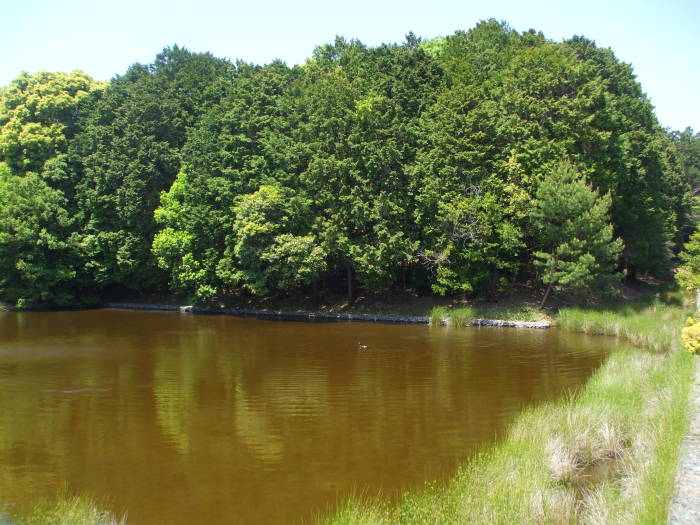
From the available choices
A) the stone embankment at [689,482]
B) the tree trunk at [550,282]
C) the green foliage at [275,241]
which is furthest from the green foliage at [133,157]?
the stone embankment at [689,482]

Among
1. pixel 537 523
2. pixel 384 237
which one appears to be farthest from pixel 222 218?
pixel 537 523

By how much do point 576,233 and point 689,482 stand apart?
2211 cm

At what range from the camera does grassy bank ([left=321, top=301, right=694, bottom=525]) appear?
8.04 metres

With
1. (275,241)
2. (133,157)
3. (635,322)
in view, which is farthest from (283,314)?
(635,322)

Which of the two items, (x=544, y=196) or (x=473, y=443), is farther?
(x=544, y=196)

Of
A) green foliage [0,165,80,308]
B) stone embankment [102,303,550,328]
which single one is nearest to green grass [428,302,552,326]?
stone embankment [102,303,550,328]

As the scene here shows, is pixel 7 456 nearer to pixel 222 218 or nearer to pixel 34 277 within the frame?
pixel 222 218

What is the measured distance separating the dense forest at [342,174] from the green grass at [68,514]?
76.6 ft

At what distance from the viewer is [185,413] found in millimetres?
15164

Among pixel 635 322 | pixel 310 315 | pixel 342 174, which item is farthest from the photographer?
pixel 310 315

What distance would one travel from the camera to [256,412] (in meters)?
15.2

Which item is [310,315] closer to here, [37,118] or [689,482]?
[37,118]

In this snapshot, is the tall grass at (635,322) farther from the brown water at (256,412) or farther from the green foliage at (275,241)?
the green foliage at (275,241)

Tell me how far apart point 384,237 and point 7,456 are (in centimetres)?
Answer: 2242
